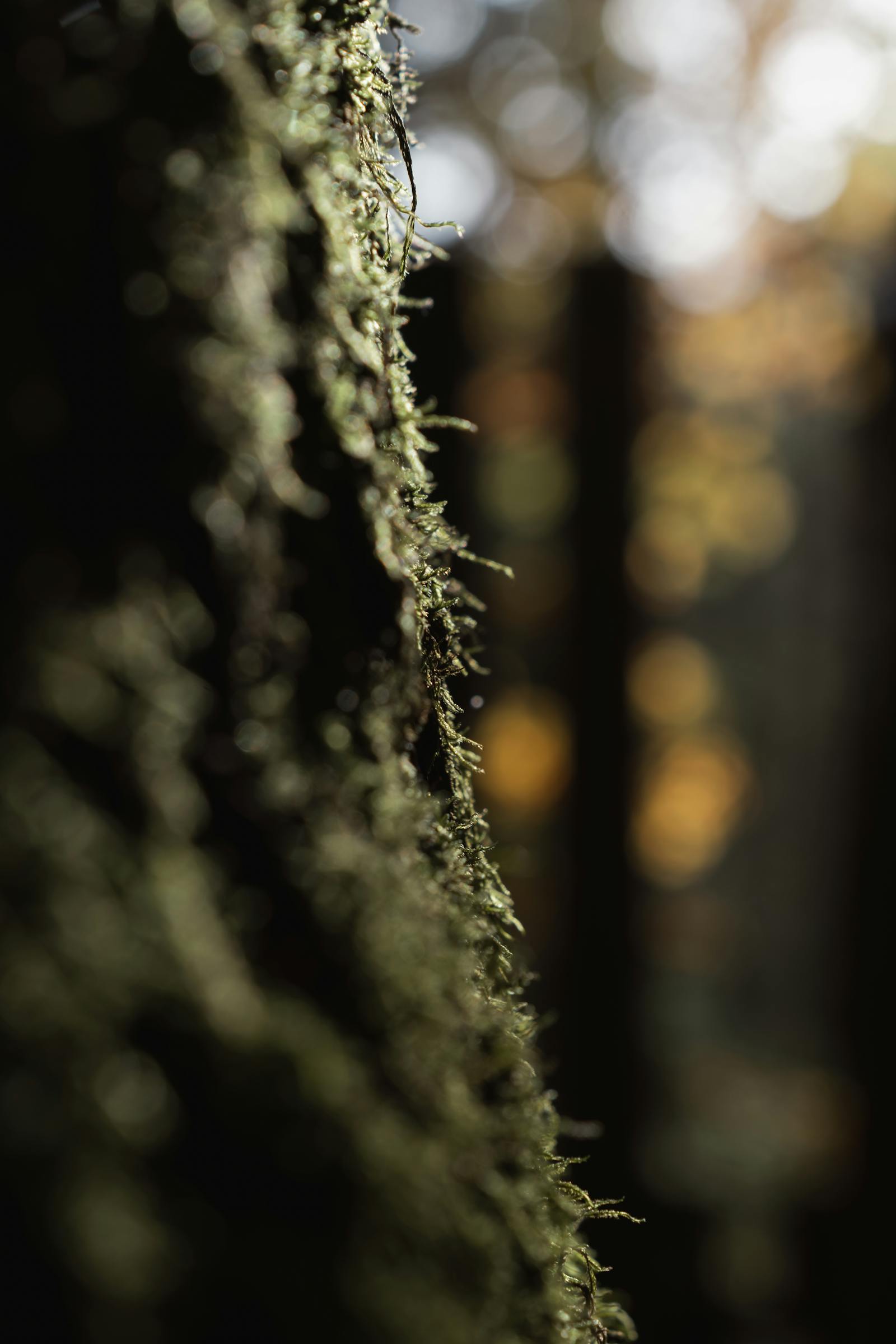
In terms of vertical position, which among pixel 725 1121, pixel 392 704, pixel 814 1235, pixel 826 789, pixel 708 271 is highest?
pixel 708 271

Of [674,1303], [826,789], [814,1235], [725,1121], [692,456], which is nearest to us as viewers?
[674,1303]

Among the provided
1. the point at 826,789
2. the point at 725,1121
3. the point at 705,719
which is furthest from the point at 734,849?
the point at 725,1121

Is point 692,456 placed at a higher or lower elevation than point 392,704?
higher

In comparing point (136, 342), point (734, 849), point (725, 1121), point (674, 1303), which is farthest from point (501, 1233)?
point (734, 849)

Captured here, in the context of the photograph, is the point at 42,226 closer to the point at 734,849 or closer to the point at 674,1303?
the point at 674,1303

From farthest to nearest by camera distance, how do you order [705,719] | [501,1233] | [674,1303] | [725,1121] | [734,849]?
[734,849]
[705,719]
[725,1121]
[674,1303]
[501,1233]

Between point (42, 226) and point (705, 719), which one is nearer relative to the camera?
point (42, 226)
